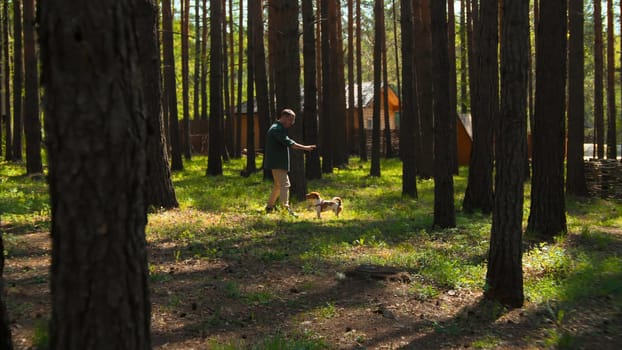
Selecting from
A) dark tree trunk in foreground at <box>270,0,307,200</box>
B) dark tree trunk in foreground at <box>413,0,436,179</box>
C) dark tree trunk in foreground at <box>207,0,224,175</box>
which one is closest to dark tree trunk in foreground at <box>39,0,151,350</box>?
dark tree trunk in foreground at <box>270,0,307,200</box>

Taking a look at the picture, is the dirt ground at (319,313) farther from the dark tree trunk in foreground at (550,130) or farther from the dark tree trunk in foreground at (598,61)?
the dark tree trunk in foreground at (598,61)

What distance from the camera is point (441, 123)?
10.1m

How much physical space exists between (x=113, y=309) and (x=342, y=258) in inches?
210

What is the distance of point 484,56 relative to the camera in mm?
11445

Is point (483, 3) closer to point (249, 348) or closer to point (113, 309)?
point (249, 348)

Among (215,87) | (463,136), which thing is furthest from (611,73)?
(215,87)

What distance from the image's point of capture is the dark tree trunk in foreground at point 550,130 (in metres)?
10.0

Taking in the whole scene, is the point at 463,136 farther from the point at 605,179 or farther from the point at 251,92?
the point at 251,92

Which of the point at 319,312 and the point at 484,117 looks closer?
the point at 319,312

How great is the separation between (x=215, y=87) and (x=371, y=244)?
12.9 m

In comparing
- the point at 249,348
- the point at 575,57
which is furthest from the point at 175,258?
the point at 575,57

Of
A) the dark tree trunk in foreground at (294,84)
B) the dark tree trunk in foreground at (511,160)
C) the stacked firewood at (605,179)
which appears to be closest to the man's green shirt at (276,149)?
the dark tree trunk in foreground at (294,84)

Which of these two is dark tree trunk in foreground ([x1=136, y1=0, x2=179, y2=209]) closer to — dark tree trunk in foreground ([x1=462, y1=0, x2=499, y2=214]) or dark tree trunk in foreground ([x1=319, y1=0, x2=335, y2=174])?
dark tree trunk in foreground ([x1=462, y1=0, x2=499, y2=214])

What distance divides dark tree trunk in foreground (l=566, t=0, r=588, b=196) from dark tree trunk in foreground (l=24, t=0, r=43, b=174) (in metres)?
15.3
